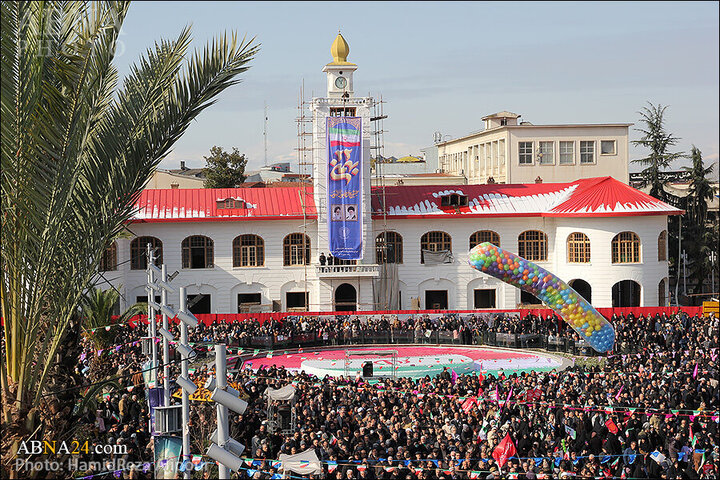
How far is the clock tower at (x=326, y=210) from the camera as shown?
4606cm

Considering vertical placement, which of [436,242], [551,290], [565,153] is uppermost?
[565,153]

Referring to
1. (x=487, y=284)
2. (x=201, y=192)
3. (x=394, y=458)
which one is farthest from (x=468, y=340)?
(x=394, y=458)

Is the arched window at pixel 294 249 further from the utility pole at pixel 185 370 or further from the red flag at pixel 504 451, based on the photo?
the utility pole at pixel 185 370

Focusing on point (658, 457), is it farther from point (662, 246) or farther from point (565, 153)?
point (565, 153)

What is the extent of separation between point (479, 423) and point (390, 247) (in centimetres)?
2896

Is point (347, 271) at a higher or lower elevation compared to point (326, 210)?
lower

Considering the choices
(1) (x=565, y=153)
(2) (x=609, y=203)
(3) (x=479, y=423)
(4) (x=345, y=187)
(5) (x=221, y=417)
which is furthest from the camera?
(1) (x=565, y=153)

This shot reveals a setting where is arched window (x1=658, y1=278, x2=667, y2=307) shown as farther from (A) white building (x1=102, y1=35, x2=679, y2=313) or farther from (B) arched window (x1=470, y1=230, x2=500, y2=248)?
(B) arched window (x1=470, y1=230, x2=500, y2=248)

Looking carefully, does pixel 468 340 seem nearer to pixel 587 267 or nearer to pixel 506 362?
pixel 506 362

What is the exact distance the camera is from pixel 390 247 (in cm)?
4822

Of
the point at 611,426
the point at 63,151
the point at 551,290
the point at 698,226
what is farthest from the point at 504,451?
the point at 698,226

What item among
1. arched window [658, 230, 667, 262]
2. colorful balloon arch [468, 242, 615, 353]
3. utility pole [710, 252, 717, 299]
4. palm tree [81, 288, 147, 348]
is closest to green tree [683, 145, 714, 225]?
utility pole [710, 252, 717, 299]

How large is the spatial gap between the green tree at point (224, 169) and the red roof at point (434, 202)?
17.6m

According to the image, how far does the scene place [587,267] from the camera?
46594mm
